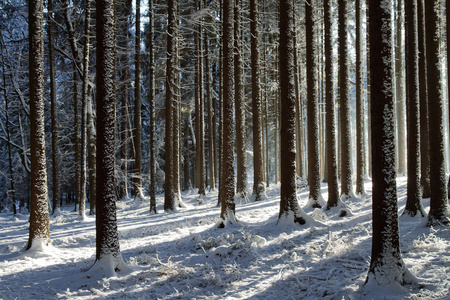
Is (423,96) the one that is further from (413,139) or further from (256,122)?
(256,122)

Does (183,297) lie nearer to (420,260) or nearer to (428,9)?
(420,260)

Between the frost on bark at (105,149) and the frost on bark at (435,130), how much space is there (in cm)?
775

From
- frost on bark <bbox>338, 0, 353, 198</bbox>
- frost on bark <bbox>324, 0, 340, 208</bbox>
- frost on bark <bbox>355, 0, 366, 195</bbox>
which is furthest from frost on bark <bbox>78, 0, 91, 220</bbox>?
frost on bark <bbox>355, 0, 366, 195</bbox>

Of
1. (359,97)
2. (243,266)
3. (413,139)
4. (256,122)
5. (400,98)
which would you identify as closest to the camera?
(243,266)

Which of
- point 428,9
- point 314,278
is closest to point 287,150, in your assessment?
point 314,278

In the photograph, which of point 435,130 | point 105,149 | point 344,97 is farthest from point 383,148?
point 344,97

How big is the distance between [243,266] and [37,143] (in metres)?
6.88

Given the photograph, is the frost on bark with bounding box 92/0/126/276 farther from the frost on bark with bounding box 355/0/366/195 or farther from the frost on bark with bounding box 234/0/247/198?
the frost on bark with bounding box 355/0/366/195

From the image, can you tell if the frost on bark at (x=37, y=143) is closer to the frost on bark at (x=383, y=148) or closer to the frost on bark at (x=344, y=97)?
the frost on bark at (x=383, y=148)

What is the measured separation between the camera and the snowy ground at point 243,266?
18.6ft

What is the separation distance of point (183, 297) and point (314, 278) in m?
2.43

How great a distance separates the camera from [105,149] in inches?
292

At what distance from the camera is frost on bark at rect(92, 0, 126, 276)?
7.39 meters

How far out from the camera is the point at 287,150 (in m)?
9.48
